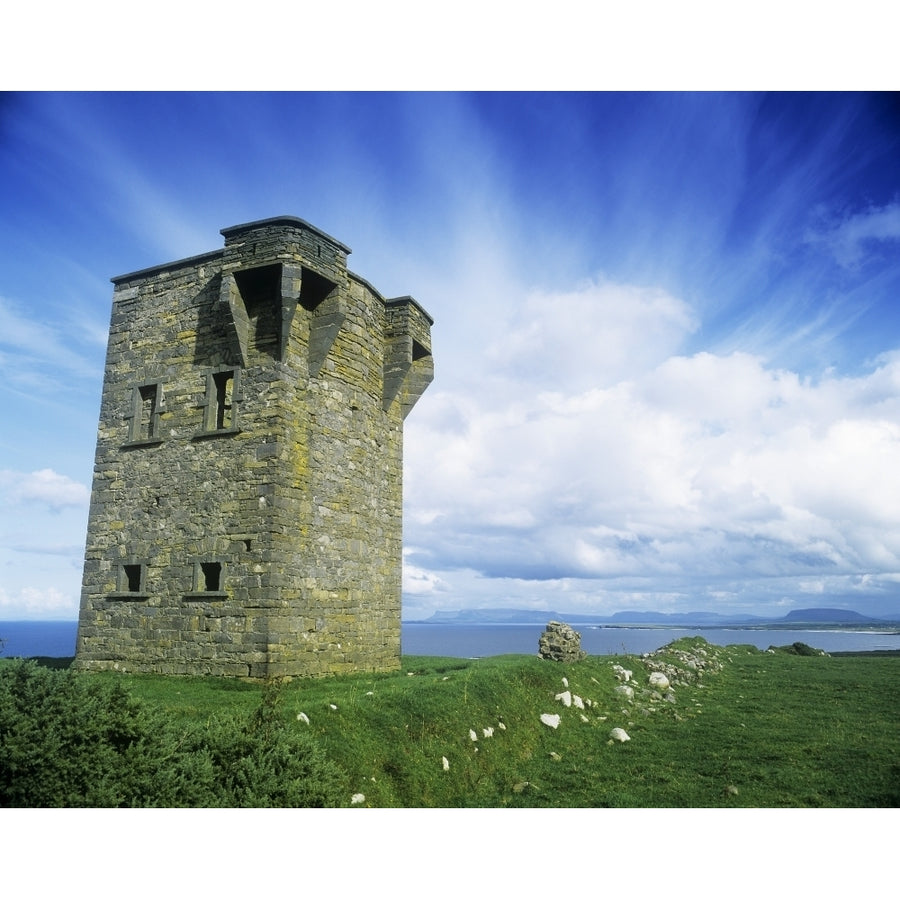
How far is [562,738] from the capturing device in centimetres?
1310

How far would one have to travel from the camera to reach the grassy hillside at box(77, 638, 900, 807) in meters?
9.93

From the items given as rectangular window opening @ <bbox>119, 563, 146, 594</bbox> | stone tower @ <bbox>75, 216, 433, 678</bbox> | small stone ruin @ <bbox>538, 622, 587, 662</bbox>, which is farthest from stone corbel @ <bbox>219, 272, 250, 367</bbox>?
small stone ruin @ <bbox>538, 622, 587, 662</bbox>

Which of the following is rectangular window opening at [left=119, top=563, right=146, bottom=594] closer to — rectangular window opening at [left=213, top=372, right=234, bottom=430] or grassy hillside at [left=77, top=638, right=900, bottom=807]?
grassy hillside at [left=77, top=638, right=900, bottom=807]

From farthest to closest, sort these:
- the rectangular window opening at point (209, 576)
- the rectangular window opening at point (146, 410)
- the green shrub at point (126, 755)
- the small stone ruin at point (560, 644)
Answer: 1. the small stone ruin at point (560, 644)
2. the rectangular window opening at point (146, 410)
3. the rectangular window opening at point (209, 576)
4. the green shrub at point (126, 755)

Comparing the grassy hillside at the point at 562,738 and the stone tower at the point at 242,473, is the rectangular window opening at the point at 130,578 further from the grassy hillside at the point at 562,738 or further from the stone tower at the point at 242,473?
the grassy hillside at the point at 562,738

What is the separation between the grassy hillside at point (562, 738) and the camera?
9.93 meters

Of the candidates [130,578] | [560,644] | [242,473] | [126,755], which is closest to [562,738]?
[560,644]

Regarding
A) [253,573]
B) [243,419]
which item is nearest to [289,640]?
[253,573]

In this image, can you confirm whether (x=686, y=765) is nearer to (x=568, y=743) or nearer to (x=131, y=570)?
(x=568, y=743)

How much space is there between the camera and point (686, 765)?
11.4m

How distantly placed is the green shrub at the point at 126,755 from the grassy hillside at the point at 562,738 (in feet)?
2.43

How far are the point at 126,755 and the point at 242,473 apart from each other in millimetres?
8421

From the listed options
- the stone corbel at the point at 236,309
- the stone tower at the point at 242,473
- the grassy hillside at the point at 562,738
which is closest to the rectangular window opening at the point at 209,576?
the stone tower at the point at 242,473

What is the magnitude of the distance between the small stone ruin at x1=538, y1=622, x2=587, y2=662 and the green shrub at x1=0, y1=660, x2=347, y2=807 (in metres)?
10.6
